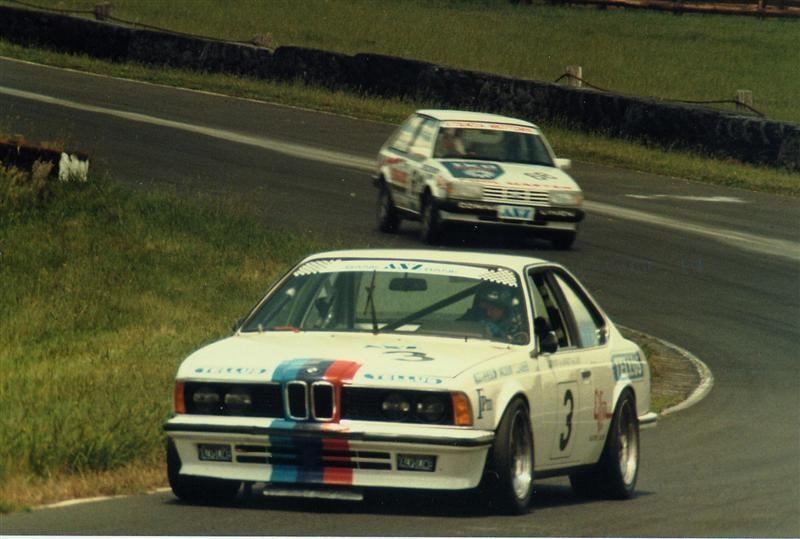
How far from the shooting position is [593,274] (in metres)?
20.4

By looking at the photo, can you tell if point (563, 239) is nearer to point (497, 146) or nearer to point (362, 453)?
point (497, 146)

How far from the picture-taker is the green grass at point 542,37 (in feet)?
143

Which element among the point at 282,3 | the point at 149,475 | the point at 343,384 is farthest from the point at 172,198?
the point at 282,3

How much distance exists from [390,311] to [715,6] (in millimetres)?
53057

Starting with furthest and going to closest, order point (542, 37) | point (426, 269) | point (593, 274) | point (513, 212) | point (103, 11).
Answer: point (542, 37) → point (103, 11) → point (513, 212) → point (593, 274) → point (426, 269)

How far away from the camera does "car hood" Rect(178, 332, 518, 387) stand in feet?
26.8

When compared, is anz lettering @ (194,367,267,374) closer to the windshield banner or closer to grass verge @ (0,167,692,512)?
grass verge @ (0,167,692,512)

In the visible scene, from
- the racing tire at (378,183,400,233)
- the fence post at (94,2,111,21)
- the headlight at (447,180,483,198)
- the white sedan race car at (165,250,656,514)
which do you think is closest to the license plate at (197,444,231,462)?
the white sedan race car at (165,250,656,514)

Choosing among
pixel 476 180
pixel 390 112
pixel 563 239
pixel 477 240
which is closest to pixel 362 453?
pixel 476 180

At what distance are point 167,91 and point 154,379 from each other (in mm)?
24679

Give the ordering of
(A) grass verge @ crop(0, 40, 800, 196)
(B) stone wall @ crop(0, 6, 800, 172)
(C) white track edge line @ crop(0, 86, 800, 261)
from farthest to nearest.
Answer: (B) stone wall @ crop(0, 6, 800, 172), (A) grass verge @ crop(0, 40, 800, 196), (C) white track edge line @ crop(0, 86, 800, 261)

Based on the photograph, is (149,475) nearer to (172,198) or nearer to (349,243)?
(349,243)

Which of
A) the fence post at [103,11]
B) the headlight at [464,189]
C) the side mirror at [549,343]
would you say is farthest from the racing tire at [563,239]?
the fence post at [103,11]

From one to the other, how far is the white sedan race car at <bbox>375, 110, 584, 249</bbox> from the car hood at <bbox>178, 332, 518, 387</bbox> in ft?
39.0
